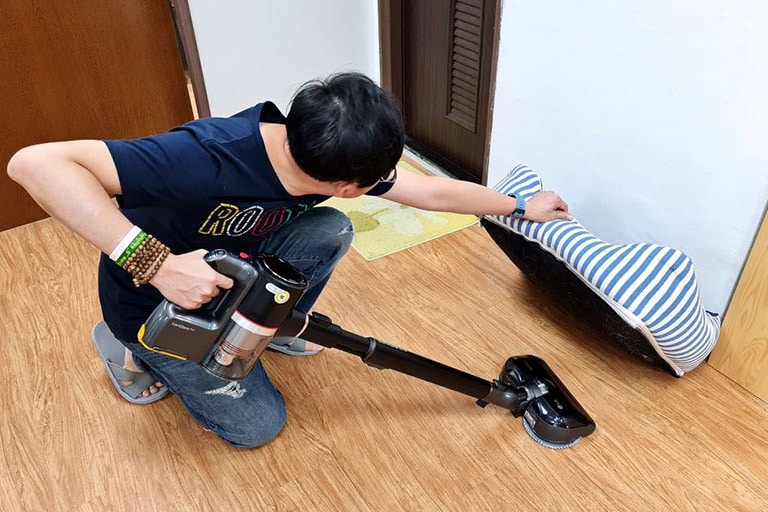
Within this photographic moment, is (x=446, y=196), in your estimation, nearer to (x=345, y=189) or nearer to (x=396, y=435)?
(x=345, y=189)

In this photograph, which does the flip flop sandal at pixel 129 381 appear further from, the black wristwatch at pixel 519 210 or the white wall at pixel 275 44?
the white wall at pixel 275 44

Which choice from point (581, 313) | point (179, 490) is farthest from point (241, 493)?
point (581, 313)

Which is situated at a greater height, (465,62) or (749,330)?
(465,62)

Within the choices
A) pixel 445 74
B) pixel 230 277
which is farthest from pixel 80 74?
pixel 230 277

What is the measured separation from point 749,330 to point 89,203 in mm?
1278

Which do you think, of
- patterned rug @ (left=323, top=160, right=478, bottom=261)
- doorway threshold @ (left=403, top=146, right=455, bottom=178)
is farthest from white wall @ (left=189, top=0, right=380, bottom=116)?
patterned rug @ (left=323, top=160, right=478, bottom=261)

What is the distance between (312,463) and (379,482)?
142mm

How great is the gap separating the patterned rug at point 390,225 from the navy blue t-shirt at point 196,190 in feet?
2.36

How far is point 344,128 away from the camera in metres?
0.84

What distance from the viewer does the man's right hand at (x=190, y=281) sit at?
83cm

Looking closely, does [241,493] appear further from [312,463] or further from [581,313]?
[581,313]

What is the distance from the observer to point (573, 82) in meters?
1.46

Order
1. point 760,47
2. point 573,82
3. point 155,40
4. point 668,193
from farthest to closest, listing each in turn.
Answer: point 155,40, point 573,82, point 668,193, point 760,47

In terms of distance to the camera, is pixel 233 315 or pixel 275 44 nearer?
pixel 233 315
